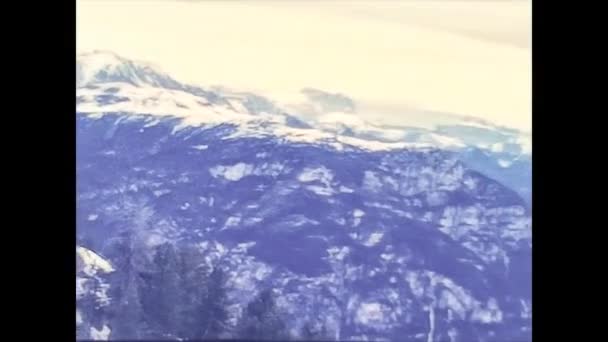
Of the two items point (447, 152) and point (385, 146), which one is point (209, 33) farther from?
point (447, 152)

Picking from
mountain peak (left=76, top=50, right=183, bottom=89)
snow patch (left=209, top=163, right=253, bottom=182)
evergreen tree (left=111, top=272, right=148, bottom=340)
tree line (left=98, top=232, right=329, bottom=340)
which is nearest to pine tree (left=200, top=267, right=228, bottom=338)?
tree line (left=98, top=232, right=329, bottom=340)

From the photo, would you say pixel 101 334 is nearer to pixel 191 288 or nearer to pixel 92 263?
pixel 92 263

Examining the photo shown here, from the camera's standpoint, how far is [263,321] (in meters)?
3.74

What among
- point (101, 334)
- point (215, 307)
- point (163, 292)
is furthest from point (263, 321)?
point (101, 334)

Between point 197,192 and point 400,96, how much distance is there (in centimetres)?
98

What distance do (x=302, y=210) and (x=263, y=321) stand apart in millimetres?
502

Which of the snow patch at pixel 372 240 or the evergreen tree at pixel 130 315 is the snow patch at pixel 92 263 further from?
the snow patch at pixel 372 240

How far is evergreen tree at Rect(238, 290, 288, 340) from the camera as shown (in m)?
3.73

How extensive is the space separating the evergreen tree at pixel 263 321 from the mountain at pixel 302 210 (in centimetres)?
3

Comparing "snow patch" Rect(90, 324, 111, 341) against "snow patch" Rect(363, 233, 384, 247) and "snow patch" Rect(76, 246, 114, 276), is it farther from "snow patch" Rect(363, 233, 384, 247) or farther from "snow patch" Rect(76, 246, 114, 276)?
"snow patch" Rect(363, 233, 384, 247)
